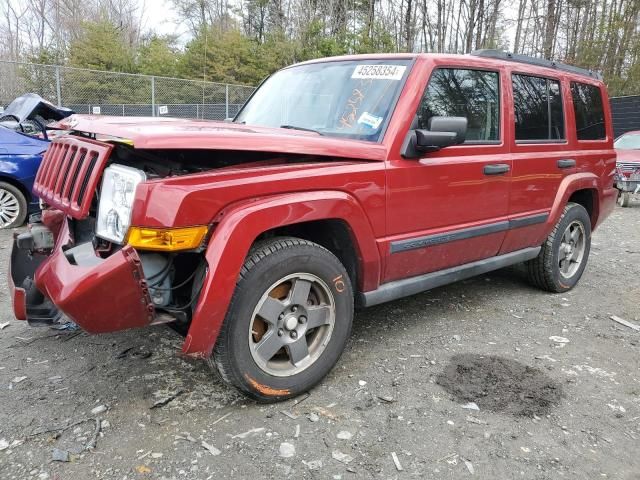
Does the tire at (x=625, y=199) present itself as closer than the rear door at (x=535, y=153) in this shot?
No

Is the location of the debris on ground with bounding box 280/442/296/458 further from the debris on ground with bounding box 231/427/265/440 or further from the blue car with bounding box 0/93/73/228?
the blue car with bounding box 0/93/73/228

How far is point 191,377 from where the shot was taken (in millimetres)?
3006

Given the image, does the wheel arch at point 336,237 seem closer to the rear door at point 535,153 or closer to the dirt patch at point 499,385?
the dirt patch at point 499,385

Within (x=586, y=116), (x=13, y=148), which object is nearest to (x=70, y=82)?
(x=13, y=148)

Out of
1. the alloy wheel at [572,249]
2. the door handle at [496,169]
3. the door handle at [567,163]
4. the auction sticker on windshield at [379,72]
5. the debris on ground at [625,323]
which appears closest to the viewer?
the auction sticker on windshield at [379,72]

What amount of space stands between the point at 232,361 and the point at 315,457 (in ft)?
1.93

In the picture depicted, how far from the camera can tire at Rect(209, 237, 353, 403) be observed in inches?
98.9

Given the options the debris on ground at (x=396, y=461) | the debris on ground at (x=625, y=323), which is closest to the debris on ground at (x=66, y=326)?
the debris on ground at (x=396, y=461)

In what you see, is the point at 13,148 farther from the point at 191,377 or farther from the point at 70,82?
the point at 70,82

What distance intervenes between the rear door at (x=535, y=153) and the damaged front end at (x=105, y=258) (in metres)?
2.54

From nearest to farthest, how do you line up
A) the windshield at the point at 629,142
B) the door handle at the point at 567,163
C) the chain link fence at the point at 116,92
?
the door handle at the point at 567,163, the windshield at the point at 629,142, the chain link fence at the point at 116,92

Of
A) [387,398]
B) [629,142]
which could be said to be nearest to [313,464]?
[387,398]

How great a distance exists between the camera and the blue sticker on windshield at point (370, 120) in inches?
123

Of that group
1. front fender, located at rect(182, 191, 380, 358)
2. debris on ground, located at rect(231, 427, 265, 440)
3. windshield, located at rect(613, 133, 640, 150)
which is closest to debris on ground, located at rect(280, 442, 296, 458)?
debris on ground, located at rect(231, 427, 265, 440)
